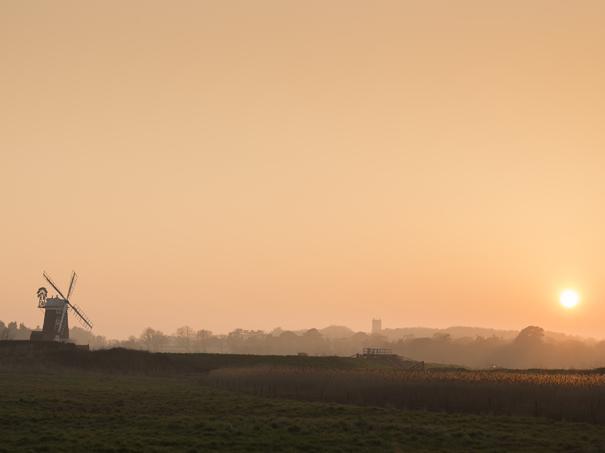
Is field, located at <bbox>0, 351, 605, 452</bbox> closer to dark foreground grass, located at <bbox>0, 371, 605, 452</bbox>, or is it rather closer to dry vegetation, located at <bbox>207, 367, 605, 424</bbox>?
dark foreground grass, located at <bbox>0, 371, 605, 452</bbox>

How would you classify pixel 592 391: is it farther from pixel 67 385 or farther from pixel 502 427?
pixel 67 385

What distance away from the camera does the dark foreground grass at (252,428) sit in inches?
1149

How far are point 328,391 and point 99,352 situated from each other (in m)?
52.5

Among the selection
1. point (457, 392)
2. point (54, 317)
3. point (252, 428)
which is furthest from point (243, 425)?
point (54, 317)

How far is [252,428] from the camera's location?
32.9 m

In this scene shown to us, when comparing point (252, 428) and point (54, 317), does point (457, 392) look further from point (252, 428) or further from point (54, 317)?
point (54, 317)

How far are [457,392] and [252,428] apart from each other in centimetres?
1581

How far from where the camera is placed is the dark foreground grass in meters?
29.2

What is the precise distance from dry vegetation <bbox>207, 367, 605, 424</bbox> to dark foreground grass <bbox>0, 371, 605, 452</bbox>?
8.90 feet

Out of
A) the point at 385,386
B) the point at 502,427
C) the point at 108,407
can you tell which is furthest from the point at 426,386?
the point at 108,407

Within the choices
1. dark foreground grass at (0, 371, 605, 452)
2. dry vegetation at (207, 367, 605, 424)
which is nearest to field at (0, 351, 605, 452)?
dark foreground grass at (0, 371, 605, 452)

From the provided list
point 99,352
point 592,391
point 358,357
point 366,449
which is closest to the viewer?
point 366,449

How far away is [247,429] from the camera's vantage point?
32625 millimetres

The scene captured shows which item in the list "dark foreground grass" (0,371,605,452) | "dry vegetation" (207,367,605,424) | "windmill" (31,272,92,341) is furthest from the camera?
"windmill" (31,272,92,341)
